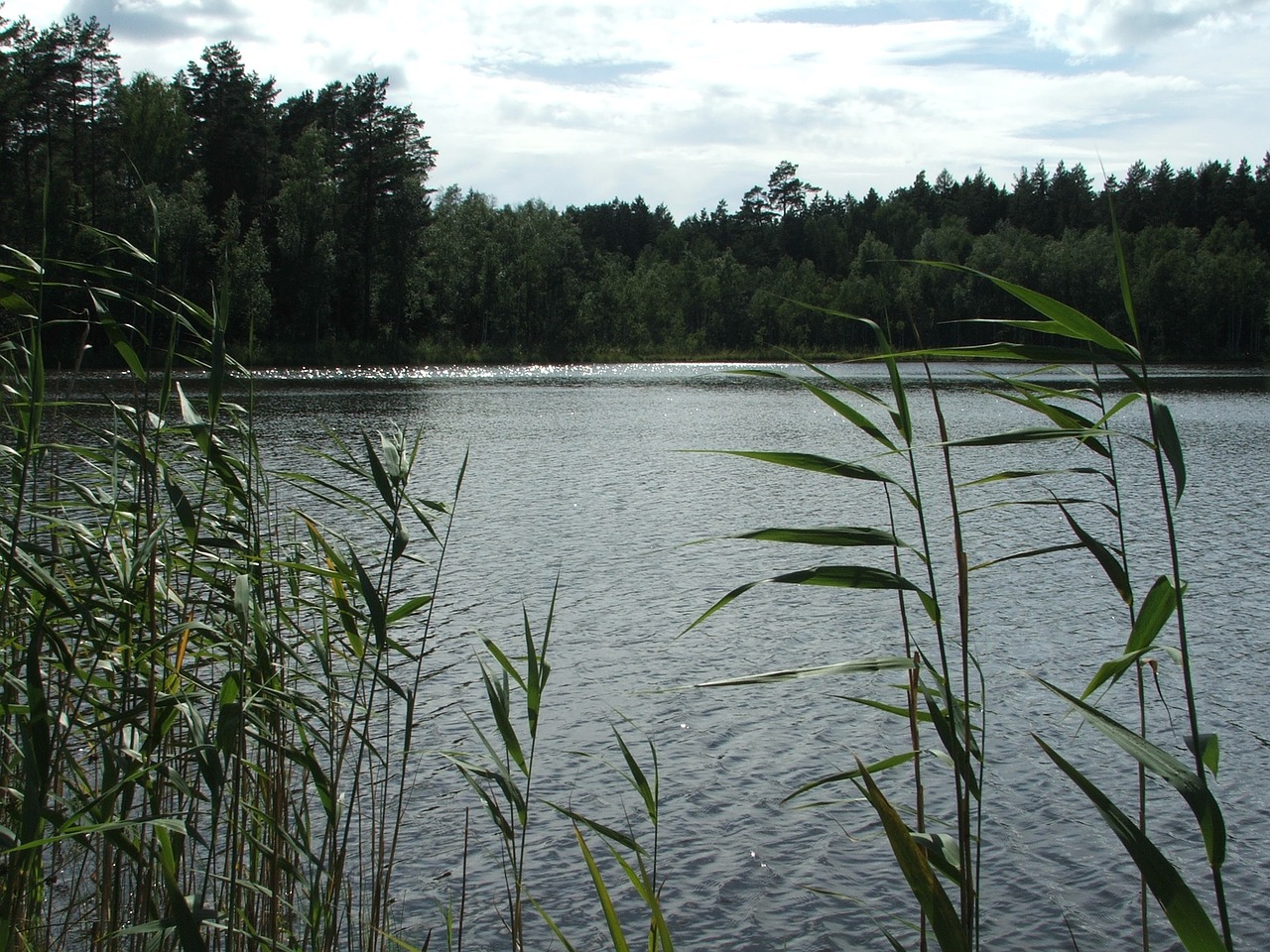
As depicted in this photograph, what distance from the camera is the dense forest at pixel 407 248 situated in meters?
56.4

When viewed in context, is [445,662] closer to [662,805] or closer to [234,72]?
[662,805]

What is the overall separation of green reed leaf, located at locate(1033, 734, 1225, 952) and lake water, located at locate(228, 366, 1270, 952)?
1.42 ft

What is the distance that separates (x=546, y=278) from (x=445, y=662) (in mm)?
74093

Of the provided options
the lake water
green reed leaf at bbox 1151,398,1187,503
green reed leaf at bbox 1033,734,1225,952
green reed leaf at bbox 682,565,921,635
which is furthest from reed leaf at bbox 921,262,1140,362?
green reed leaf at bbox 1033,734,1225,952

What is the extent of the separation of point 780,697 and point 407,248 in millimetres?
64143

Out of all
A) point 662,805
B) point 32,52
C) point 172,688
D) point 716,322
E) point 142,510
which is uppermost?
point 32,52

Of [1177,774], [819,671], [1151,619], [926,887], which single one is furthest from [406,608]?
[1177,774]

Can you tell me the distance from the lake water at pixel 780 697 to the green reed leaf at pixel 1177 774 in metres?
0.32

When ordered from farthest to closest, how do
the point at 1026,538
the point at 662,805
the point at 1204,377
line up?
the point at 1204,377
the point at 1026,538
the point at 662,805

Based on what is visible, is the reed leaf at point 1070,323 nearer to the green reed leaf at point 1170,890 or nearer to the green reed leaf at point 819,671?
the green reed leaf at point 819,671

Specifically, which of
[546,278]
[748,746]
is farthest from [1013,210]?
[748,746]

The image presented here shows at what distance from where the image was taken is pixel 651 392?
169 ft

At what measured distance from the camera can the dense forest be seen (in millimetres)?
56438

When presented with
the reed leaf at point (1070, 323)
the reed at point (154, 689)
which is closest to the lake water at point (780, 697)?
the reed leaf at point (1070, 323)
